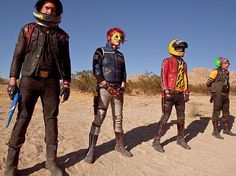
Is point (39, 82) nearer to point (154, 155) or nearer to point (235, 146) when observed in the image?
point (154, 155)

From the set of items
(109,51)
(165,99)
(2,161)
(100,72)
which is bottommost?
(2,161)

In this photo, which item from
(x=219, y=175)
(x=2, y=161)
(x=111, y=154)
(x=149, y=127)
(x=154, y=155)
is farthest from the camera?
(x=149, y=127)

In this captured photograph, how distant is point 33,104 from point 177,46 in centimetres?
335

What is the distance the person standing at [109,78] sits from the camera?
5.00m

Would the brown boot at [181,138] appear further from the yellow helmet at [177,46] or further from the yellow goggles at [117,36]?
the yellow goggles at [117,36]

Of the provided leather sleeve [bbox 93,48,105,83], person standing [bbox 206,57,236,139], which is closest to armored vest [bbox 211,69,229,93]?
person standing [bbox 206,57,236,139]

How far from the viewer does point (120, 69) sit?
5.20 meters

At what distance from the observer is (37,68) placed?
3.79m

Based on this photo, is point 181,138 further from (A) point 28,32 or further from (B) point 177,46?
(A) point 28,32

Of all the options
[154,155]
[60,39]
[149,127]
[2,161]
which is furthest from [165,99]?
[2,161]

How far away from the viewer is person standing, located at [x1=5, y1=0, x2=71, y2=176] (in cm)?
378

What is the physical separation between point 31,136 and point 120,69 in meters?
2.17

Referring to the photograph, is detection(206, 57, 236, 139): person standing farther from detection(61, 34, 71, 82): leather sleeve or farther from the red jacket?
detection(61, 34, 71, 82): leather sleeve

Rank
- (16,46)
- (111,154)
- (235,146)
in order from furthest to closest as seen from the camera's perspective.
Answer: (235,146) → (111,154) → (16,46)
